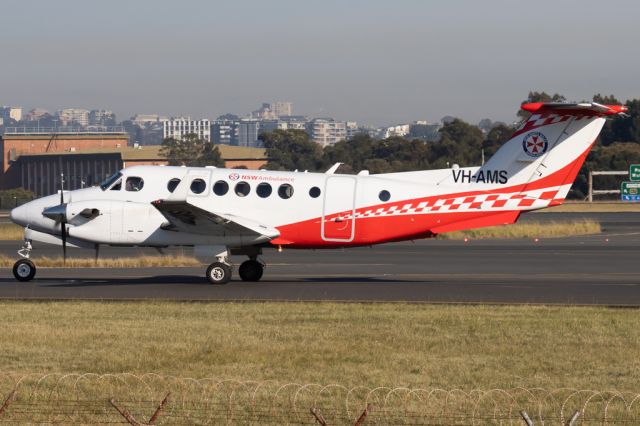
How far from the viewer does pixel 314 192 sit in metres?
27.1

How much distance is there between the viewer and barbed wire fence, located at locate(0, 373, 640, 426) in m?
11.3

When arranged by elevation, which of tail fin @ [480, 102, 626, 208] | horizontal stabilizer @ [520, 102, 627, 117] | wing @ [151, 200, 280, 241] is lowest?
wing @ [151, 200, 280, 241]

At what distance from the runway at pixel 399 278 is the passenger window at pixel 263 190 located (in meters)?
2.28

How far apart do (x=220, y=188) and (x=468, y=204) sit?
6.20 metres

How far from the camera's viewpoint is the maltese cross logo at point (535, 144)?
2658cm

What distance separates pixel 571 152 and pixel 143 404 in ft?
54.9

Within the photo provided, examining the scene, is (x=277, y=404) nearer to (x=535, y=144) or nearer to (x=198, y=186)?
(x=198, y=186)

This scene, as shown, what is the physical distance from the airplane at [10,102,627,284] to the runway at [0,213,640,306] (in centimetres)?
119

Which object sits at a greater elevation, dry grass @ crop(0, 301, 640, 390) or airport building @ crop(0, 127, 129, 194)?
airport building @ crop(0, 127, 129, 194)

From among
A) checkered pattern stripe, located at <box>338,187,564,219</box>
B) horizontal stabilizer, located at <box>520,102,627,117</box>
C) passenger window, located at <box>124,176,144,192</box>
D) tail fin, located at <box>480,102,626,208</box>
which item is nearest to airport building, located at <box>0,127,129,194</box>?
passenger window, located at <box>124,176,144,192</box>

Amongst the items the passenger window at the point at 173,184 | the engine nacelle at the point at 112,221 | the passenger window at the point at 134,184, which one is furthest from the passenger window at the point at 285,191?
the passenger window at the point at 134,184

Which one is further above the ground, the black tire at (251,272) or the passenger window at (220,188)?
the passenger window at (220,188)

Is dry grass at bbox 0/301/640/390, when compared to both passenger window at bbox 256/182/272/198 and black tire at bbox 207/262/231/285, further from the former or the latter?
passenger window at bbox 256/182/272/198

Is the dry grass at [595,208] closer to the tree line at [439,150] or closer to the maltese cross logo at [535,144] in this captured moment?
the tree line at [439,150]
